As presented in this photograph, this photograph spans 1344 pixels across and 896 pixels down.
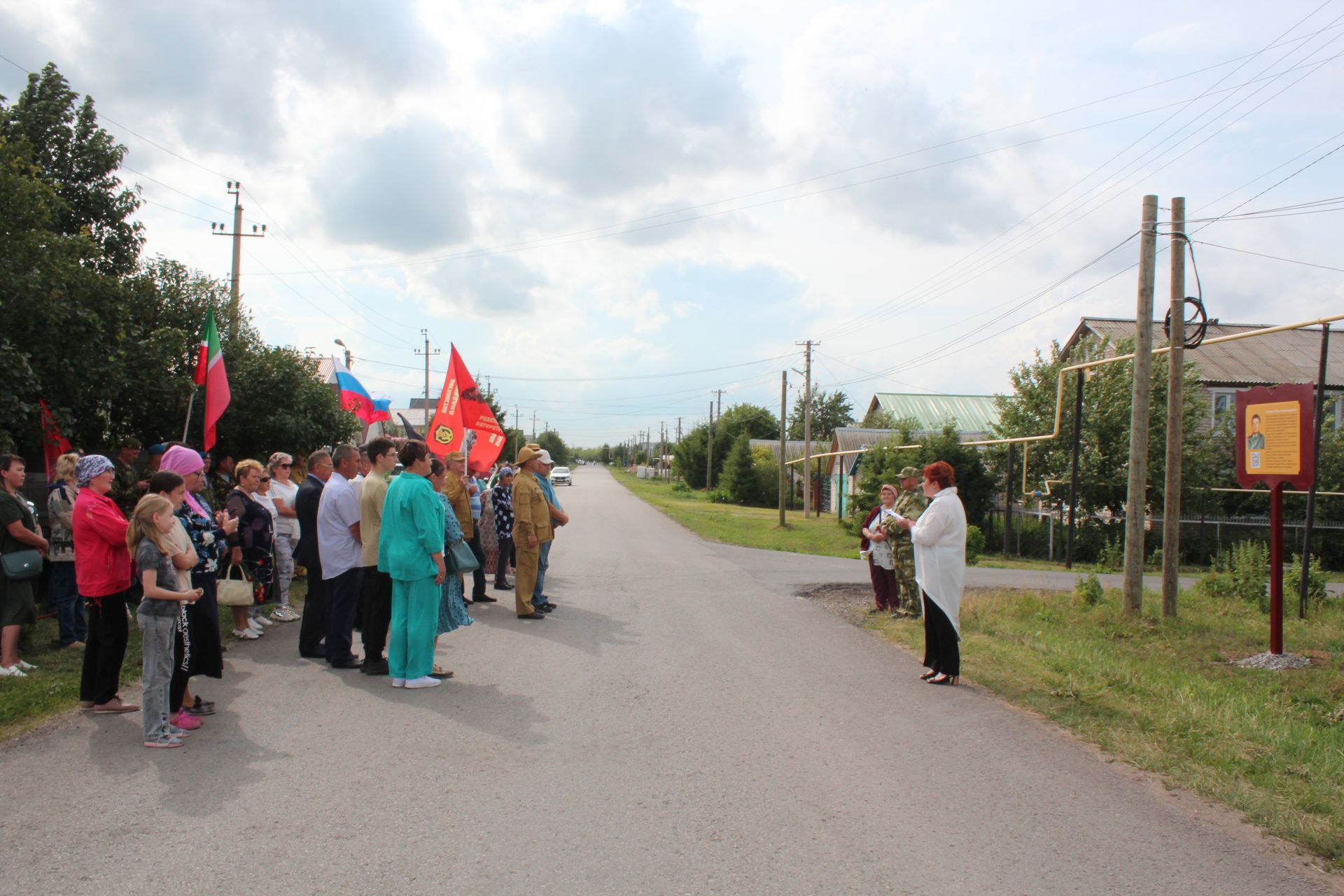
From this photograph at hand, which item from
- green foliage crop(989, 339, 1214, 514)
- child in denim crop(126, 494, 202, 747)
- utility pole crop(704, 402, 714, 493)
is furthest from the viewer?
utility pole crop(704, 402, 714, 493)

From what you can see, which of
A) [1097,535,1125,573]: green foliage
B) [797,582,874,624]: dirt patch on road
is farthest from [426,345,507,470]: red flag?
[1097,535,1125,573]: green foliage

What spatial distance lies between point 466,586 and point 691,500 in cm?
4355

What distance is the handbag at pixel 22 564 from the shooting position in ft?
22.2

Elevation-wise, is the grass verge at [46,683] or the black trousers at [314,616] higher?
the black trousers at [314,616]

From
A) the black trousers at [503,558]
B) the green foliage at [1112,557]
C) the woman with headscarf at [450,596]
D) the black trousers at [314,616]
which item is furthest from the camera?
the green foliage at [1112,557]

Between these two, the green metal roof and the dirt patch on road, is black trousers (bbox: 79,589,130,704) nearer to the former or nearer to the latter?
the dirt patch on road

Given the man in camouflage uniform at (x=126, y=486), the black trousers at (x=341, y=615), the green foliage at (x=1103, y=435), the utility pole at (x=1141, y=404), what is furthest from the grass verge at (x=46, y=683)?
the green foliage at (x=1103, y=435)

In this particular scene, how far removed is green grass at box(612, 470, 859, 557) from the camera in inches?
935

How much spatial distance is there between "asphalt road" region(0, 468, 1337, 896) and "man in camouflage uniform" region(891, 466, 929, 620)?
9.36 ft

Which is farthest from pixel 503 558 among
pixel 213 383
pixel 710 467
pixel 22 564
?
pixel 710 467

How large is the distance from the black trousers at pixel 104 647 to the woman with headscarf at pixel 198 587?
45cm

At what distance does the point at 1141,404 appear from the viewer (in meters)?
11.9

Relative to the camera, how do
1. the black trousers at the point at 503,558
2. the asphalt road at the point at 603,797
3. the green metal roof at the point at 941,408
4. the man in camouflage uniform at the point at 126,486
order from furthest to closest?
1. the green metal roof at the point at 941,408
2. the black trousers at the point at 503,558
3. the man in camouflage uniform at the point at 126,486
4. the asphalt road at the point at 603,797

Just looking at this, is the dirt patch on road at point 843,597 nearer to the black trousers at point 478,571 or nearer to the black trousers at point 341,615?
the black trousers at point 478,571
